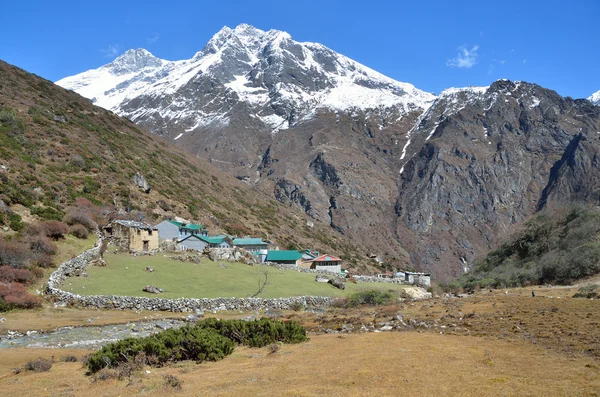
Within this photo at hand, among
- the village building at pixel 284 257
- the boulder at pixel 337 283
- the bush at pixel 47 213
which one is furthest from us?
the village building at pixel 284 257

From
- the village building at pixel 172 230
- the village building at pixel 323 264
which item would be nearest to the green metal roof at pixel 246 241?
the village building at pixel 323 264

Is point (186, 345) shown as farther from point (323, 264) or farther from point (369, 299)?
point (323, 264)

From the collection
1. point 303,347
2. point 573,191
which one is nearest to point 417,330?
point 303,347

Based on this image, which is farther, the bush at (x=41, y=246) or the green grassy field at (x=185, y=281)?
the bush at (x=41, y=246)

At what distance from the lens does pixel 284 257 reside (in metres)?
57.2

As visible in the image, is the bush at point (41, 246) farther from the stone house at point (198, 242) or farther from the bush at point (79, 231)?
the stone house at point (198, 242)

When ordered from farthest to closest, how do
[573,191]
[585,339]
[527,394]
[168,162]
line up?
1. [573,191]
2. [168,162]
3. [585,339]
4. [527,394]

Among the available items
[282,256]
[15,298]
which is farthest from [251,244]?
[15,298]

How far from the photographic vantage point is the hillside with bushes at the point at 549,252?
97.9 ft

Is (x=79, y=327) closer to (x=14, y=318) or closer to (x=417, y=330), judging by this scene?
(x=14, y=318)

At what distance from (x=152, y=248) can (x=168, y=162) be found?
4999cm

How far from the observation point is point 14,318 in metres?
20.8

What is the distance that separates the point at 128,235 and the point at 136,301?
12715 mm

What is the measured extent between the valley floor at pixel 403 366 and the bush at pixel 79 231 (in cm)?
1928
